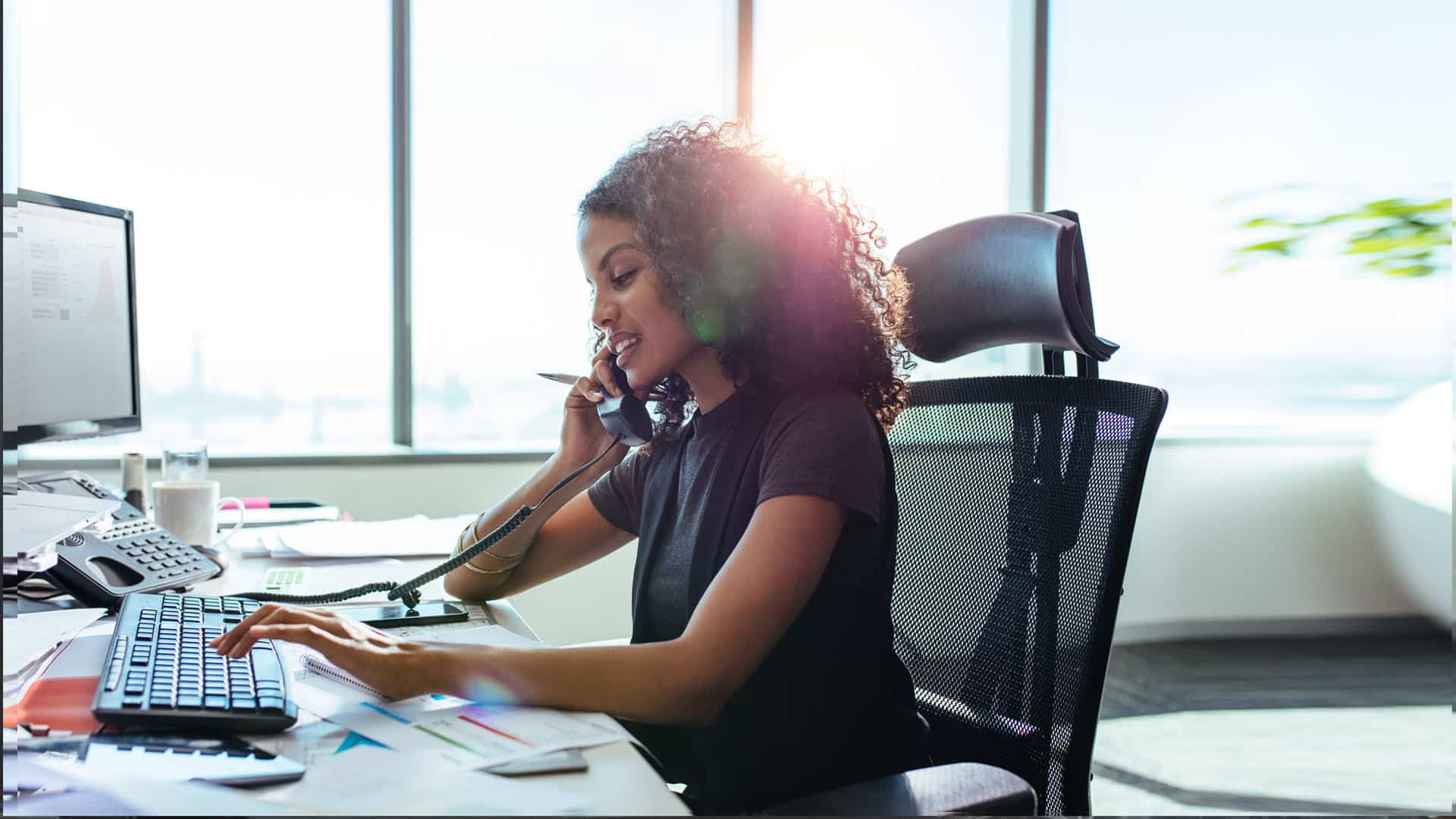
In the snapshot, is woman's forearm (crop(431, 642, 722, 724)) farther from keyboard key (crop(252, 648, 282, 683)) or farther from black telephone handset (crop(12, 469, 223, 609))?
black telephone handset (crop(12, 469, 223, 609))

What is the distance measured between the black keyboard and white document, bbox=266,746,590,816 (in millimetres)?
89

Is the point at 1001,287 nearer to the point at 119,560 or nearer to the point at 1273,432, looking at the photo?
the point at 119,560

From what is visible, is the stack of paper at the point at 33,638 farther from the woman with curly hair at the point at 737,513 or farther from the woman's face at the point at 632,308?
the woman's face at the point at 632,308

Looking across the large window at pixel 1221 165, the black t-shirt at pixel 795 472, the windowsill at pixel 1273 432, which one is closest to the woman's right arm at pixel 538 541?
the black t-shirt at pixel 795 472

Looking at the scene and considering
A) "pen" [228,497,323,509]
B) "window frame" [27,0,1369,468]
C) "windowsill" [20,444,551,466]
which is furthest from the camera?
"window frame" [27,0,1369,468]

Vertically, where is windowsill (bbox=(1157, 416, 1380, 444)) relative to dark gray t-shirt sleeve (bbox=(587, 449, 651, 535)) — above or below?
below

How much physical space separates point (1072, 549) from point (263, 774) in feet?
2.50

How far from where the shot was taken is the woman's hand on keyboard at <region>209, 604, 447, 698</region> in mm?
811

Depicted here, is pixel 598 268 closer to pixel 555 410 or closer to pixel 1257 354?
pixel 555 410

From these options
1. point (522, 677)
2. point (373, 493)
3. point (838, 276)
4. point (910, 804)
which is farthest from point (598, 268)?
point (373, 493)

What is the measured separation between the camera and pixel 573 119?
3.11m

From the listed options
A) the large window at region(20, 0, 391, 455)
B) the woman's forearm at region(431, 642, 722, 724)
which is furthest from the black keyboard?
the large window at region(20, 0, 391, 455)

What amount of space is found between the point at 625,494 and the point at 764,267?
0.40 meters

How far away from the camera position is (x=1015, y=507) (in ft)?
3.72
